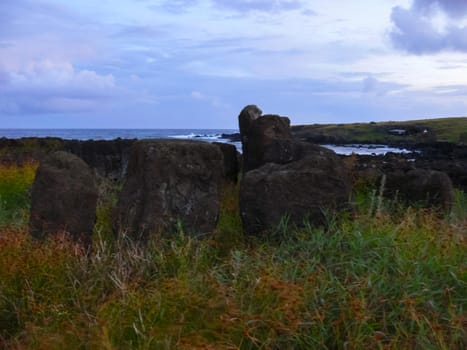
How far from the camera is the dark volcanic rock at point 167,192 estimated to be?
806 cm

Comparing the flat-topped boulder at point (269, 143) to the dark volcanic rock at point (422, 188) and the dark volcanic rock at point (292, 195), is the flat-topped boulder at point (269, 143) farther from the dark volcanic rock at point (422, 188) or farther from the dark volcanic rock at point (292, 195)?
the dark volcanic rock at point (292, 195)

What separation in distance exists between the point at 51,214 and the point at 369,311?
3.92 m

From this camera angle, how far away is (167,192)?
812 centimetres

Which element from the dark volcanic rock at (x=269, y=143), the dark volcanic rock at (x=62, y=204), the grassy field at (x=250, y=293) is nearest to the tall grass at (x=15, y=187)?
the dark volcanic rock at (x=269, y=143)

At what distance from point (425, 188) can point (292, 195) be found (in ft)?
9.45

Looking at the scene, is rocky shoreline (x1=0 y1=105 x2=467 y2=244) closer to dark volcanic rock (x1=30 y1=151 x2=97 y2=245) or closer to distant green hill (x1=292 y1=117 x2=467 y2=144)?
dark volcanic rock (x1=30 y1=151 x2=97 y2=245)

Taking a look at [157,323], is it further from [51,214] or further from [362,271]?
[51,214]

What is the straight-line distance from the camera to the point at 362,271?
6184 mm

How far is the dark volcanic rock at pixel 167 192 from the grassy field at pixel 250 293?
0.35 m

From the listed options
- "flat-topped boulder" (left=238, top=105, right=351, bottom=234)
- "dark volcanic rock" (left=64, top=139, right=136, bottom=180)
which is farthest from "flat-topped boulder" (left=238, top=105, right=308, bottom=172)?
"dark volcanic rock" (left=64, top=139, right=136, bottom=180)

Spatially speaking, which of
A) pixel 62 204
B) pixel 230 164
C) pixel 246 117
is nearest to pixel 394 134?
Answer: pixel 246 117

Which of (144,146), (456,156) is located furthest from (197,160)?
(456,156)

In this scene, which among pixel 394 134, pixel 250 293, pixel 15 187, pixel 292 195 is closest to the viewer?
pixel 250 293

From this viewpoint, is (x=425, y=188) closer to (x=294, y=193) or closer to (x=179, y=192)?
(x=294, y=193)
